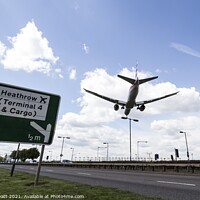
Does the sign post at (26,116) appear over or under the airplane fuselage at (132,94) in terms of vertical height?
under

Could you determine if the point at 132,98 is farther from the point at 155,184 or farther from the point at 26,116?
the point at 26,116

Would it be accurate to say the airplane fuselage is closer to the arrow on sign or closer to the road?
the road

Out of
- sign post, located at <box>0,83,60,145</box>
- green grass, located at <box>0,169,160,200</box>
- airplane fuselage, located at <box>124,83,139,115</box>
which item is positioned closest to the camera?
sign post, located at <box>0,83,60,145</box>

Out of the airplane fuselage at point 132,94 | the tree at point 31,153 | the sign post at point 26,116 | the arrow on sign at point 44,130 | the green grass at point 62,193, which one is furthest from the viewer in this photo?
the tree at point 31,153

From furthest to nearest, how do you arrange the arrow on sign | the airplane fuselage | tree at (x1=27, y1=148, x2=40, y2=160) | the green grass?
tree at (x1=27, y1=148, x2=40, y2=160)
the airplane fuselage
the green grass
the arrow on sign

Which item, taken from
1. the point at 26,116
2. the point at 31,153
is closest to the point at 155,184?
the point at 26,116

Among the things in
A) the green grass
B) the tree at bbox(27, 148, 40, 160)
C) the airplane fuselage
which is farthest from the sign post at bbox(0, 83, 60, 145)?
the tree at bbox(27, 148, 40, 160)

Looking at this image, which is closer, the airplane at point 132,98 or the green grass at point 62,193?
the green grass at point 62,193

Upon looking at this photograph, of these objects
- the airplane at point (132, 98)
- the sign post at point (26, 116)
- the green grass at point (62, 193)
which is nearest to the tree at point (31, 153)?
the airplane at point (132, 98)

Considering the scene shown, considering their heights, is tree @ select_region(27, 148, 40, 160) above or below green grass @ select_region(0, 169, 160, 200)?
above

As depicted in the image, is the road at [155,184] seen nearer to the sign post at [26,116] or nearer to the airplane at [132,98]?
the sign post at [26,116]

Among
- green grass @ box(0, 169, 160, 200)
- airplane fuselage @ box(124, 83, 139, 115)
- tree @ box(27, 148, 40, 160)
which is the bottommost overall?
green grass @ box(0, 169, 160, 200)

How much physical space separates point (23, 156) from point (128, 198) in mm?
151241

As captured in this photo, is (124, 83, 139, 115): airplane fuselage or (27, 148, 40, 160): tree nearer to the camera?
(124, 83, 139, 115): airplane fuselage
